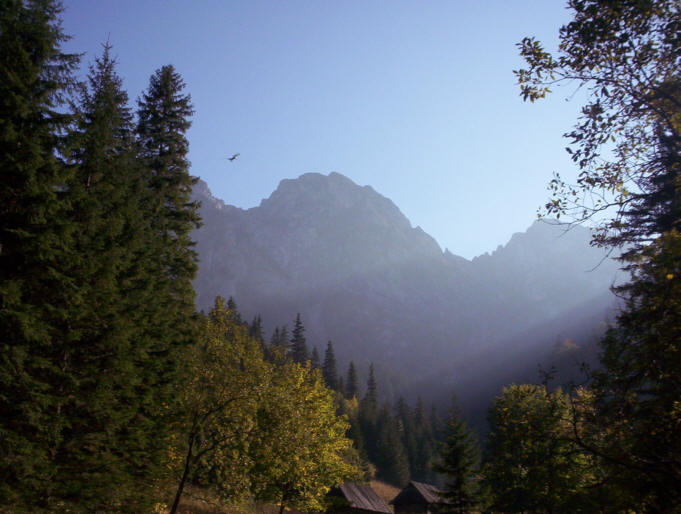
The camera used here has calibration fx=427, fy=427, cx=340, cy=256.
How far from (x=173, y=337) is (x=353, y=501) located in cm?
2807

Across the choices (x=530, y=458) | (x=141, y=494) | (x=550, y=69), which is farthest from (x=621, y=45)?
(x=141, y=494)

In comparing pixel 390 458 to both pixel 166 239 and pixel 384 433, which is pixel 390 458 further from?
pixel 166 239

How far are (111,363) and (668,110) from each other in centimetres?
1614

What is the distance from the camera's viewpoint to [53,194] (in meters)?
11.8

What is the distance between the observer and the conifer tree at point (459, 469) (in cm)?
2677

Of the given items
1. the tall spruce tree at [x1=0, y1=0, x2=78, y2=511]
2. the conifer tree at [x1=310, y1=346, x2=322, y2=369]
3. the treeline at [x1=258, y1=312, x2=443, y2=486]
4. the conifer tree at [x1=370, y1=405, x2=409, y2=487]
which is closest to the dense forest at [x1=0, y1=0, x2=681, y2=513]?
the tall spruce tree at [x1=0, y1=0, x2=78, y2=511]

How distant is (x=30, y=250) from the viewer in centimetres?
1172

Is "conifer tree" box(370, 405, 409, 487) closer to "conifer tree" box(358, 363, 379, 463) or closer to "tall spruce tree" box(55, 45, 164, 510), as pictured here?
"conifer tree" box(358, 363, 379, 463)

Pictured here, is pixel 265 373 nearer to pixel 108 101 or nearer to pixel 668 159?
pixel 108 101

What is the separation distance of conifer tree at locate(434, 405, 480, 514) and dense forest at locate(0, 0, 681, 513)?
9.49ft

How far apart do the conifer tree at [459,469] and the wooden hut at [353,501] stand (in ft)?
45.1

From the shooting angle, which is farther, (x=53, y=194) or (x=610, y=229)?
(x=53, y=194)

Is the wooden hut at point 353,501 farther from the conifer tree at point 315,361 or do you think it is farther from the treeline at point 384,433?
the conifer tree at point 315,361

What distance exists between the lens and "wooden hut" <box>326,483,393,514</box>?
38312mm
